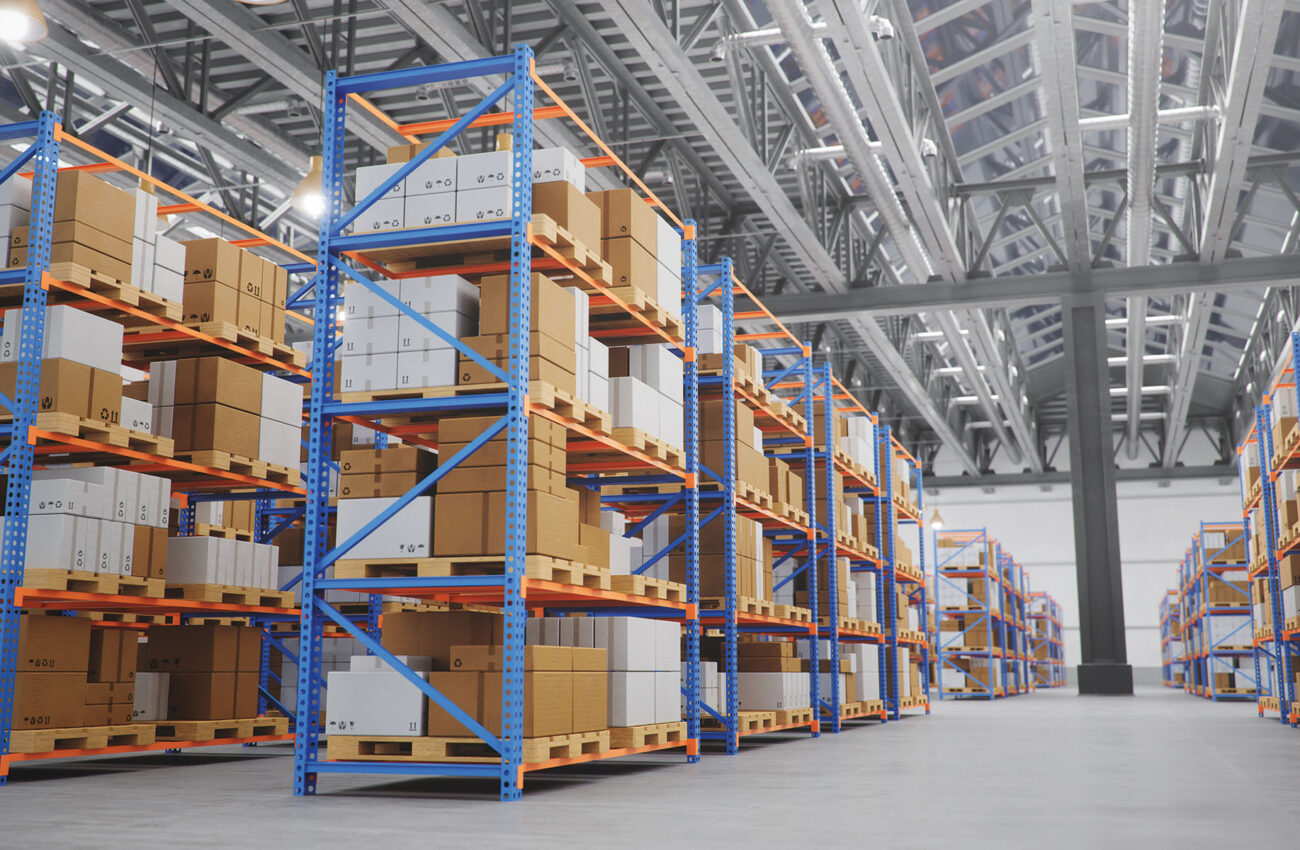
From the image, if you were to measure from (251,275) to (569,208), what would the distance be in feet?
11.3

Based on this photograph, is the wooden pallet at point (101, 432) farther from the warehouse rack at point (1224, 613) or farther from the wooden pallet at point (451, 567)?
the warehouse rack at point (1224, 613)

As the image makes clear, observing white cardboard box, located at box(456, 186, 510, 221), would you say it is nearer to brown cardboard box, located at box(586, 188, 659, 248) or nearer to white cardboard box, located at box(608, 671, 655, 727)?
brown cardboard box, located at box(586, 188, 659, 248)

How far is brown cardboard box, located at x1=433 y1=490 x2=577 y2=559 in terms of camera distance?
646 cm

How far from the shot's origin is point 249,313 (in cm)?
960

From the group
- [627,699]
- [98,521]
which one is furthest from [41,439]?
[627,699]

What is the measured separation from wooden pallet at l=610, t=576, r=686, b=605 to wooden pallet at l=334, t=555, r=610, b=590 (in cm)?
84

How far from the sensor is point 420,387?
6.75 m

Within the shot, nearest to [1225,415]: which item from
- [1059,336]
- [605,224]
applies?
[1059,336]

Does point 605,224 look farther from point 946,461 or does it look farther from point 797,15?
point 946,461

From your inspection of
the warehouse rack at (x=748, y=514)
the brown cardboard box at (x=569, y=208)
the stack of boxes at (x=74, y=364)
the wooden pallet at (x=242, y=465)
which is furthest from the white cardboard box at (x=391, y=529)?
the warehouse rack at (x=748, y=514)

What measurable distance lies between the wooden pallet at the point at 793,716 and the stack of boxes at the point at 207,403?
5167mm

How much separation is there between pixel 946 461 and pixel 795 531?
1040 inches

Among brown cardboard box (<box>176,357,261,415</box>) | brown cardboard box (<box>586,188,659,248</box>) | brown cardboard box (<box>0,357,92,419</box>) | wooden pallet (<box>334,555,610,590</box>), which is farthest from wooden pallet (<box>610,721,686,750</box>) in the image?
brown cardboard box (<box>0,357,92,419</box>)

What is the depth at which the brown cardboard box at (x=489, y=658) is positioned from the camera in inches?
253
